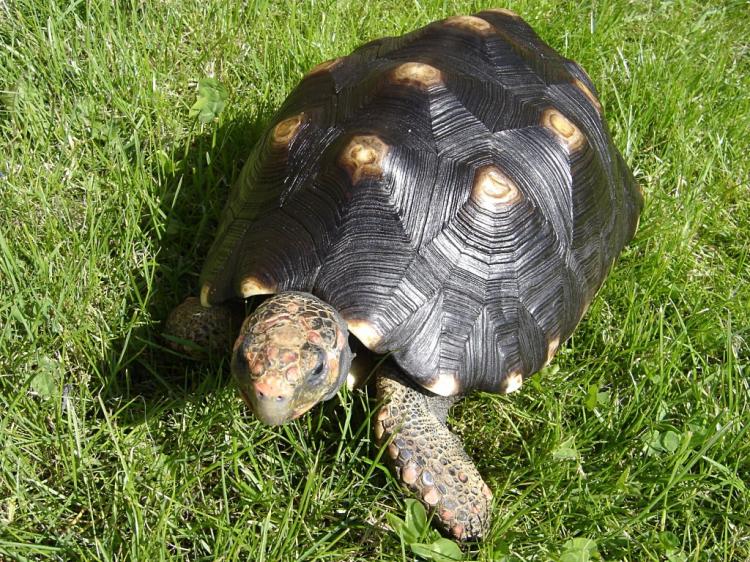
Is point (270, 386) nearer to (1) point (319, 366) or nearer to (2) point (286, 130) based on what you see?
(1) point (319, 366)

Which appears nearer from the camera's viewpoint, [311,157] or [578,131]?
[311,157]

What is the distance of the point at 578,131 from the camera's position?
2547 mm

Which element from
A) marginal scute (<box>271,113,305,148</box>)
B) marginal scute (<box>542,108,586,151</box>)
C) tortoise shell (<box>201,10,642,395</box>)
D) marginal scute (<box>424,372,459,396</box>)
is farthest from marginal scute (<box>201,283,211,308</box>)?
marginal scute (<box>542,108,586,151</box>)

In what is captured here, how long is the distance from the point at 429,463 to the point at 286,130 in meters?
1.18

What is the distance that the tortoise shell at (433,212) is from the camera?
2.17m

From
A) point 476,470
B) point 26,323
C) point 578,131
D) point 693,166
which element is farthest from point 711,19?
point 26,323

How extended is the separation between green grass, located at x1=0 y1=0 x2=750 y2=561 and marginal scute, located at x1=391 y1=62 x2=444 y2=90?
97 centimetres

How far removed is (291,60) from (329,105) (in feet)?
3.80

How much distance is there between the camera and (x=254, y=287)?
7.18 feet

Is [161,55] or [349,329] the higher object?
[161,55]

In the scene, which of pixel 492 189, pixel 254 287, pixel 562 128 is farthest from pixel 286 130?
pixel 562 128

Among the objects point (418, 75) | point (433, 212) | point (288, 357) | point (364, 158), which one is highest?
point (418, 75)

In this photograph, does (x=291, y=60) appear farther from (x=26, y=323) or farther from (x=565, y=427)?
(x=565, y=427)

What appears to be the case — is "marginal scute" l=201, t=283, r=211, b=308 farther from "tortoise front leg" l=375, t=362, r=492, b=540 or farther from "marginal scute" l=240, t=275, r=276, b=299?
"tortoise front leg" l=375, t=362, r=492, b=540
